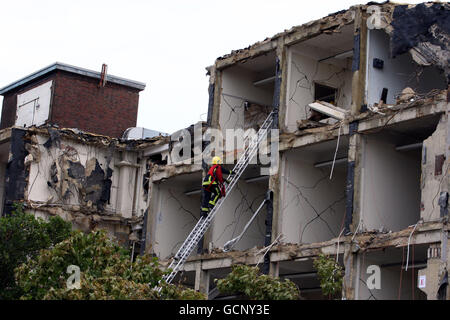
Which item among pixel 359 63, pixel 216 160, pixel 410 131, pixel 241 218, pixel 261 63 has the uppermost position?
pixel 261 63

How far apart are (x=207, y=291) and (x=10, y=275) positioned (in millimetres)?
6144

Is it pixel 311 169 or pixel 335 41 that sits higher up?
pixel 335 41

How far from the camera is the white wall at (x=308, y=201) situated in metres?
29.9

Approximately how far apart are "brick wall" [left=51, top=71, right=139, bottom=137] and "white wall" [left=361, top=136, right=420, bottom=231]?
60.4 feet

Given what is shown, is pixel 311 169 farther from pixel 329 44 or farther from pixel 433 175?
pixel 433 175

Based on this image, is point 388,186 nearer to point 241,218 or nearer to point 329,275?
point 329,275

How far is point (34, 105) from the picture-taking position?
4434 centimetres

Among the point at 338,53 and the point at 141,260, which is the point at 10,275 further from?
the point at 338,53

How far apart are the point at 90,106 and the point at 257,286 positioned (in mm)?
22440

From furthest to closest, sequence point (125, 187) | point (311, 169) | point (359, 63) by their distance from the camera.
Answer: point (125, 187) → point (311, 169) → point (359, 63)

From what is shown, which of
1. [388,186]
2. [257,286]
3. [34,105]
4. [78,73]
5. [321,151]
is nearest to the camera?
[257,286]

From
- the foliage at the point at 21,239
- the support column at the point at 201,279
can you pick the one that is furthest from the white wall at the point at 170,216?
the foliage at the point at 21,239

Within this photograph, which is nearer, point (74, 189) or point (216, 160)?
point (216, 160)

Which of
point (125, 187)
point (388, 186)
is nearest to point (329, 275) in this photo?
point (388, 186)
